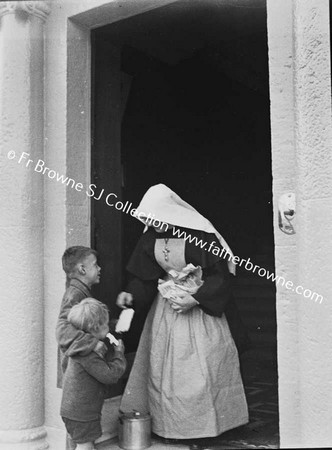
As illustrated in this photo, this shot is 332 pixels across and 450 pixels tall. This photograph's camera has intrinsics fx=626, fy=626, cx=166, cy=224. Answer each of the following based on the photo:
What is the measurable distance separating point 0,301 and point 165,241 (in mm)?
1045

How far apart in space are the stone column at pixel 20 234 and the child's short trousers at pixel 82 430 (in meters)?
0.52

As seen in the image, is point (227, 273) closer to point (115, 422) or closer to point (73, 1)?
point (115, 422)

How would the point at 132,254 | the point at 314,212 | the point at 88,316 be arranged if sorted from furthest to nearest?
the point at 132,254 < the point at 88,316 < the point at 314,212

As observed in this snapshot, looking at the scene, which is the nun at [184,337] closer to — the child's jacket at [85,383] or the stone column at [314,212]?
the child's jacket at [85,383]

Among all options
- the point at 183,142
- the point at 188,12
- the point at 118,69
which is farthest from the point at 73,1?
the point at 183,142

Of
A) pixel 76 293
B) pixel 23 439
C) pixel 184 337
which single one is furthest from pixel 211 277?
pixel 23 439

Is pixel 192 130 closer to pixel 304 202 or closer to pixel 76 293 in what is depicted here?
pixel 76 293

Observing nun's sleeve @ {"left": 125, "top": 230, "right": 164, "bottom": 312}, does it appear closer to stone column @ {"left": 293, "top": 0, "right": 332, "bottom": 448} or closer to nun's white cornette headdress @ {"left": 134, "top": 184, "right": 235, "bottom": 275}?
nun's white cornette headdress @ {"left": 134, "top": 184, "right": 235, "bottom": 275}

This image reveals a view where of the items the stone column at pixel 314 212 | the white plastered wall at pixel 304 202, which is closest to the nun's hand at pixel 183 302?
the white plastered wall at pixel 304 202

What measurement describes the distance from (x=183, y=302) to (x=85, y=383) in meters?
0.76

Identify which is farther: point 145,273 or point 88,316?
point 145,273

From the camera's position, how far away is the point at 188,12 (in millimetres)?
4449

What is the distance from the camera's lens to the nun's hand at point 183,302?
11.9 feet

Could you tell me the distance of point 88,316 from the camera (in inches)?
125
